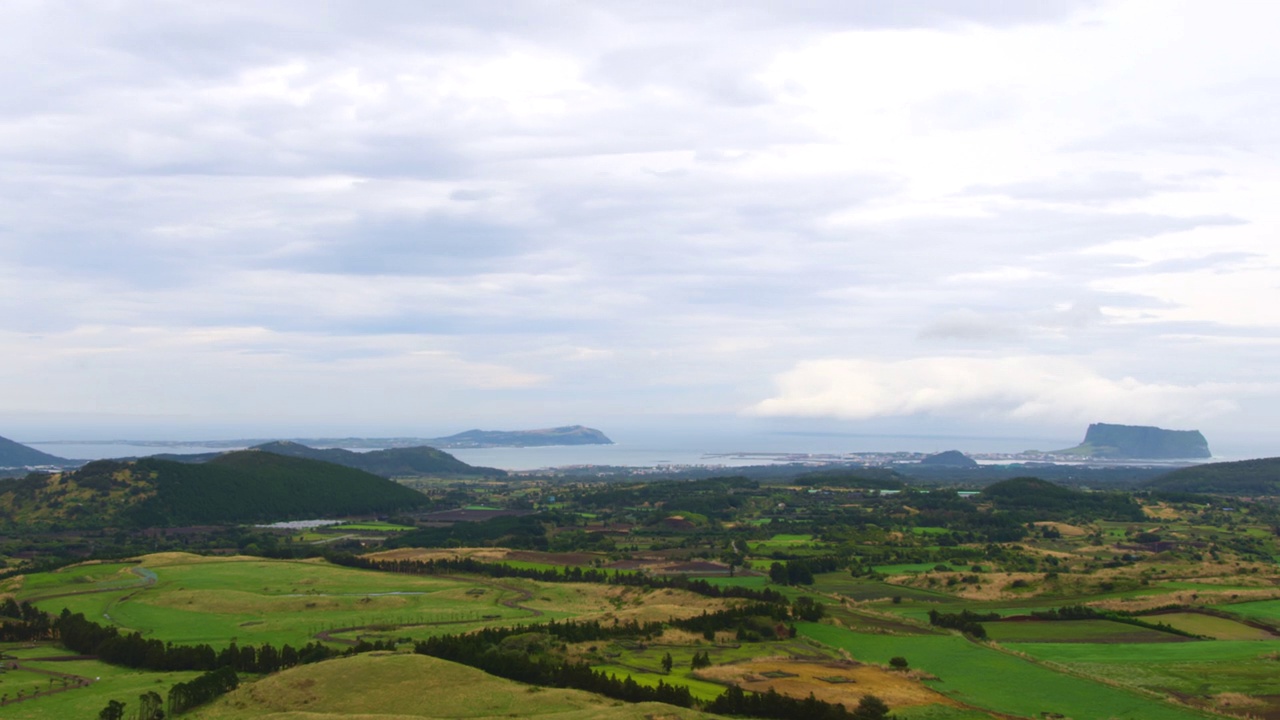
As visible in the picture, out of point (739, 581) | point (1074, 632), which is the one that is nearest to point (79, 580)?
point (739, 581)

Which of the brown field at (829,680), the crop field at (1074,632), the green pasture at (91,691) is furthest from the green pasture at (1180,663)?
the green pasture at (91,691)

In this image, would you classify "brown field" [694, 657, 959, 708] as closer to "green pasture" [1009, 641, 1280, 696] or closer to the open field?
the open field

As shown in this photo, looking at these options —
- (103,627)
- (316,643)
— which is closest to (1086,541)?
(316,643)

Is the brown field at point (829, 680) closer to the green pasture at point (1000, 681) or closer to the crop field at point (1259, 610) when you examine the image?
the green pasture at point (1000, 681)

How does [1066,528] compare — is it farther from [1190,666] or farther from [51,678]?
[51,678]

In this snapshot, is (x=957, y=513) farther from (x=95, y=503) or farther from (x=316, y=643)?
(x=95, y=503)
